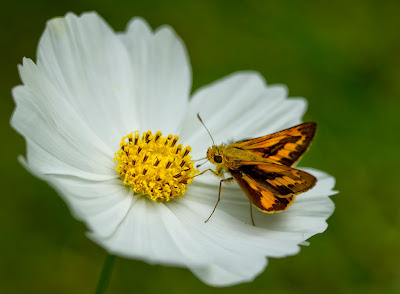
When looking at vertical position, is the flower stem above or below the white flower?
below

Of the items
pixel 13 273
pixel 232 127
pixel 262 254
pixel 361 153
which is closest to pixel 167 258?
pixel 262 254

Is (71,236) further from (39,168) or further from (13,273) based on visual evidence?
(39,168)

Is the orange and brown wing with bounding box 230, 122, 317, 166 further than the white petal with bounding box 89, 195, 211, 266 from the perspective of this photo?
Yes

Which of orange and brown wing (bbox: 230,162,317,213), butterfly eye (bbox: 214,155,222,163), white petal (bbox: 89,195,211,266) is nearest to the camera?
white petal (bbox: 89,195,211,266)

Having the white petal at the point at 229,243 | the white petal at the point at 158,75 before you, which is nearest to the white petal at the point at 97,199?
the white petal at the point at 229,243

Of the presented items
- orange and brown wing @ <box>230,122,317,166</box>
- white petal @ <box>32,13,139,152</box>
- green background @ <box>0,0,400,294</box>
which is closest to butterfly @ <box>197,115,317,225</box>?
orange and brown wing @ <box>230,122,317,166</box>

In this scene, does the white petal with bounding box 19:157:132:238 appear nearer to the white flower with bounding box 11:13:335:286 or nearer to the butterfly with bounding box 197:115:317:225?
the white flower with bounding box 11:13:335:286
